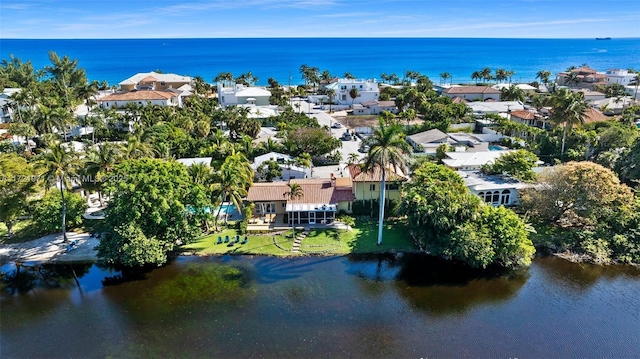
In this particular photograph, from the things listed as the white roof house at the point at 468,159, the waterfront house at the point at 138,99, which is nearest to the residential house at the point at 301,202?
the white roof house at the point at 468,159

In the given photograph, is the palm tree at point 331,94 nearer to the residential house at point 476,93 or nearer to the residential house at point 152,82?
the residential house at point 476,93

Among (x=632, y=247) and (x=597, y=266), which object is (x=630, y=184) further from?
(x=597, y=266)

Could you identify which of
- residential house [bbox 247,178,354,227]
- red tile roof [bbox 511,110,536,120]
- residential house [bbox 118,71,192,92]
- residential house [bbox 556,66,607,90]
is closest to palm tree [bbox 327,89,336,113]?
residential house [bbox 118,71,192,92]

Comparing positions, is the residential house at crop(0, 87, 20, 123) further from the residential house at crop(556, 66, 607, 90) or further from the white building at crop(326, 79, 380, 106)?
the residential house at crop(556, 66, 607, 90)

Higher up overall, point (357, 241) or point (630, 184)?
point (630, 184)

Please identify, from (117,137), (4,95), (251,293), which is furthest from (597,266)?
(4,95)

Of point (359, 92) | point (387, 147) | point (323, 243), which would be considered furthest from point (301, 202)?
point (359, 92)
